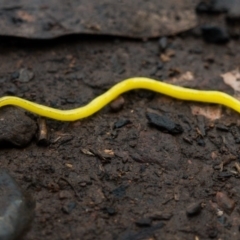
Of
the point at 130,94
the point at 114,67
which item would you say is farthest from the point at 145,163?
the point at 114,67

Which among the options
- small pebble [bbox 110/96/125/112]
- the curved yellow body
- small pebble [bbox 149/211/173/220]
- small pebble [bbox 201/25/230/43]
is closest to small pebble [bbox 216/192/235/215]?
small pebble [bbox 149/211/173/220]

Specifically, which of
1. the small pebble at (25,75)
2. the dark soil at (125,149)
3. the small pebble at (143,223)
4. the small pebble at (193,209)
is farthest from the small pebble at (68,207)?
the small pebble at (25,75)

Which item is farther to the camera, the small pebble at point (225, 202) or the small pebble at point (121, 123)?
the small pebble at point (121, 123)

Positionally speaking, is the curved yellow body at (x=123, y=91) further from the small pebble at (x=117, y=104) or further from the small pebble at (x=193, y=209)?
the small pebble at (x=193, y=209)

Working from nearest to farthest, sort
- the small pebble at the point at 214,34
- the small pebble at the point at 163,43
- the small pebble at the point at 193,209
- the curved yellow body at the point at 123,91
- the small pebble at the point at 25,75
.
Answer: the small pebble at the point at 193,209
the curved yellow body at the point at 123,91
the small pebble at the point at 25,75
the small pebble at the point at 163,43
the small pebble at the point at 214,34

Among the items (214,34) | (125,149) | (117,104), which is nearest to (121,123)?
Answer: (117,104)

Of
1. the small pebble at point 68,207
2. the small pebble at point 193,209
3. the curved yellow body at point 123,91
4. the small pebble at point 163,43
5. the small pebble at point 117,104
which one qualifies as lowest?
the small pebble at point 68,207

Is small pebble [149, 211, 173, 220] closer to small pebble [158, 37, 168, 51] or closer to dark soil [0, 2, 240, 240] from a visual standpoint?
dark soil [0, 2, 240, 240]
